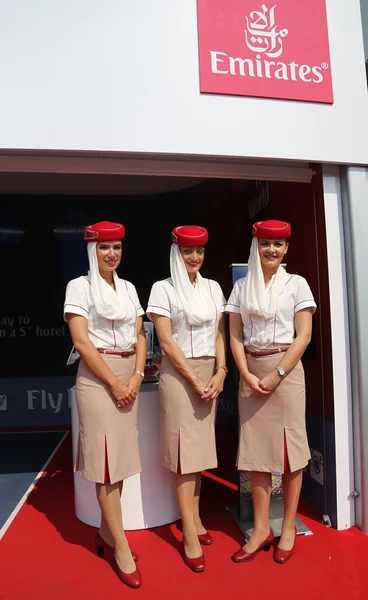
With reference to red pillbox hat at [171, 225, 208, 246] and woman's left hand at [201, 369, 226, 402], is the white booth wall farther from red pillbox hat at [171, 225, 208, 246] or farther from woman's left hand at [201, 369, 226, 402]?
woman's left hand at [201, 369, 226, 402]

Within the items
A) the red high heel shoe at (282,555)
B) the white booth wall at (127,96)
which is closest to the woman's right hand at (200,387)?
the red high heel shoe at (282,555)

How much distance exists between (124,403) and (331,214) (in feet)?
5.87

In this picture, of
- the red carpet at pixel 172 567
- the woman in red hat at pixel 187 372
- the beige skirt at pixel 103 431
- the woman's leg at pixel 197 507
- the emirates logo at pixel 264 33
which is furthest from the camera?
the emirates logo at pixel 264 33

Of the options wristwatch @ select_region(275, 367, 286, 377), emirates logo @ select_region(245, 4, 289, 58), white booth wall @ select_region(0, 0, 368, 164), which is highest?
emirates logo @ select_region(245, 4, 289, 58)

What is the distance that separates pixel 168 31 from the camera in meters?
2.64

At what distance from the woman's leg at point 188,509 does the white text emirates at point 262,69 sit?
7.93ft

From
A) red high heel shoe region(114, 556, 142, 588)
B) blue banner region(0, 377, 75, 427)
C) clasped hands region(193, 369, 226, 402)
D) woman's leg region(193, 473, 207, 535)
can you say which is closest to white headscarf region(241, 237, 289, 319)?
clasped hands region(193, 369, 226, 402)

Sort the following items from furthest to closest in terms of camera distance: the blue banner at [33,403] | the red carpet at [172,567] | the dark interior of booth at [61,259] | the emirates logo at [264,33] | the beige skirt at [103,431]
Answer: the blue banner at [33,403] < the dark interior of booth at [61,259] < the emirates logo at [264,33] < the beige skirt at [103,431] < the red carpet at [172,567]

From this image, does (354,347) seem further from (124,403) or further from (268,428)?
(124,403)

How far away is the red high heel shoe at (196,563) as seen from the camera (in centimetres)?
238

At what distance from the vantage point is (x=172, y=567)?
2432 mm

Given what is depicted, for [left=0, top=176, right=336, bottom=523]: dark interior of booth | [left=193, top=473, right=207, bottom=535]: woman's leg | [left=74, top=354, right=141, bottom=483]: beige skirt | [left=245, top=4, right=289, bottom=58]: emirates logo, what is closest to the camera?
[left=74, top=354, right=141, bottom=483]: beige skirt

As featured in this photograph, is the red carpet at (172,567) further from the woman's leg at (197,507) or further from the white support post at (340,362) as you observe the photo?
the white support post at (340,362)

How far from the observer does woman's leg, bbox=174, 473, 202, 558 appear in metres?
2.46
